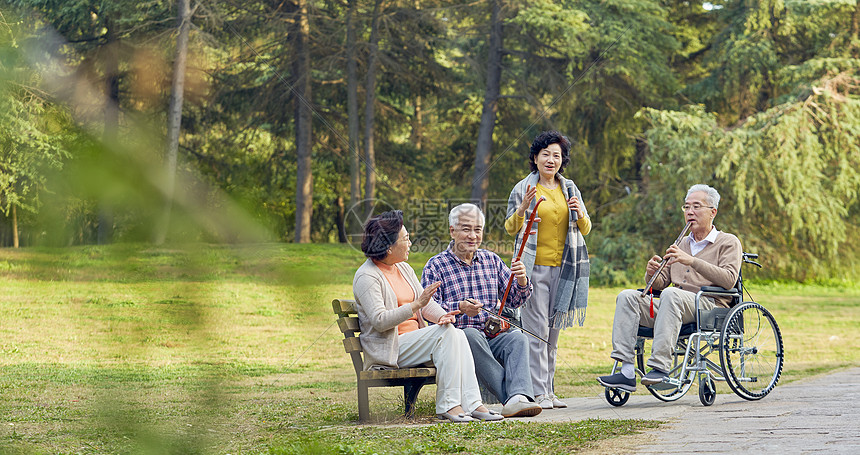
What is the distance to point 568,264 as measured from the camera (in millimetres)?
4887

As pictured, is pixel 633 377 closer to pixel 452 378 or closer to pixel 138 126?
pixel 452 378

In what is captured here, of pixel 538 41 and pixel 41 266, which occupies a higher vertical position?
pixel 538 41

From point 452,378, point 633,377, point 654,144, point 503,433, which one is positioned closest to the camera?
point 503,433

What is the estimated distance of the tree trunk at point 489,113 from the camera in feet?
70.1

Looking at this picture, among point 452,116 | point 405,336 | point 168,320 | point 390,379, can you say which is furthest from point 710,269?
point 452,116

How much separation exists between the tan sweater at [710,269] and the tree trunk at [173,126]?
437 cm

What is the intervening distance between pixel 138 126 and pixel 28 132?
3.0 inches

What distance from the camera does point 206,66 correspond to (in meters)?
0.74

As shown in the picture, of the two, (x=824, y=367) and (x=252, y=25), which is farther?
(x=824, y=367)

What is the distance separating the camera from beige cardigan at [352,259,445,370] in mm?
4078

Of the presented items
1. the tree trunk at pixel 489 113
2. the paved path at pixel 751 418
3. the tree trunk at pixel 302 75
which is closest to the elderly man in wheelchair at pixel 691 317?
the paved path at pixel 751 418

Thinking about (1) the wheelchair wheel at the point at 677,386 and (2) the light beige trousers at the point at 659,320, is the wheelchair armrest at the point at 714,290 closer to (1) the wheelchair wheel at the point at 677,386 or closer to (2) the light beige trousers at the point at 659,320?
(2) the light beige trousers at the point at 659,320

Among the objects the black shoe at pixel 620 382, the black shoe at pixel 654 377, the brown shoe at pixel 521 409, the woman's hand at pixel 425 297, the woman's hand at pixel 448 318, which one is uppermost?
the woman's hand at pixel 425 297

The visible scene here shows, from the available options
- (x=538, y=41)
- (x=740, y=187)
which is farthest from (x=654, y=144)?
(x=538, y=41)
